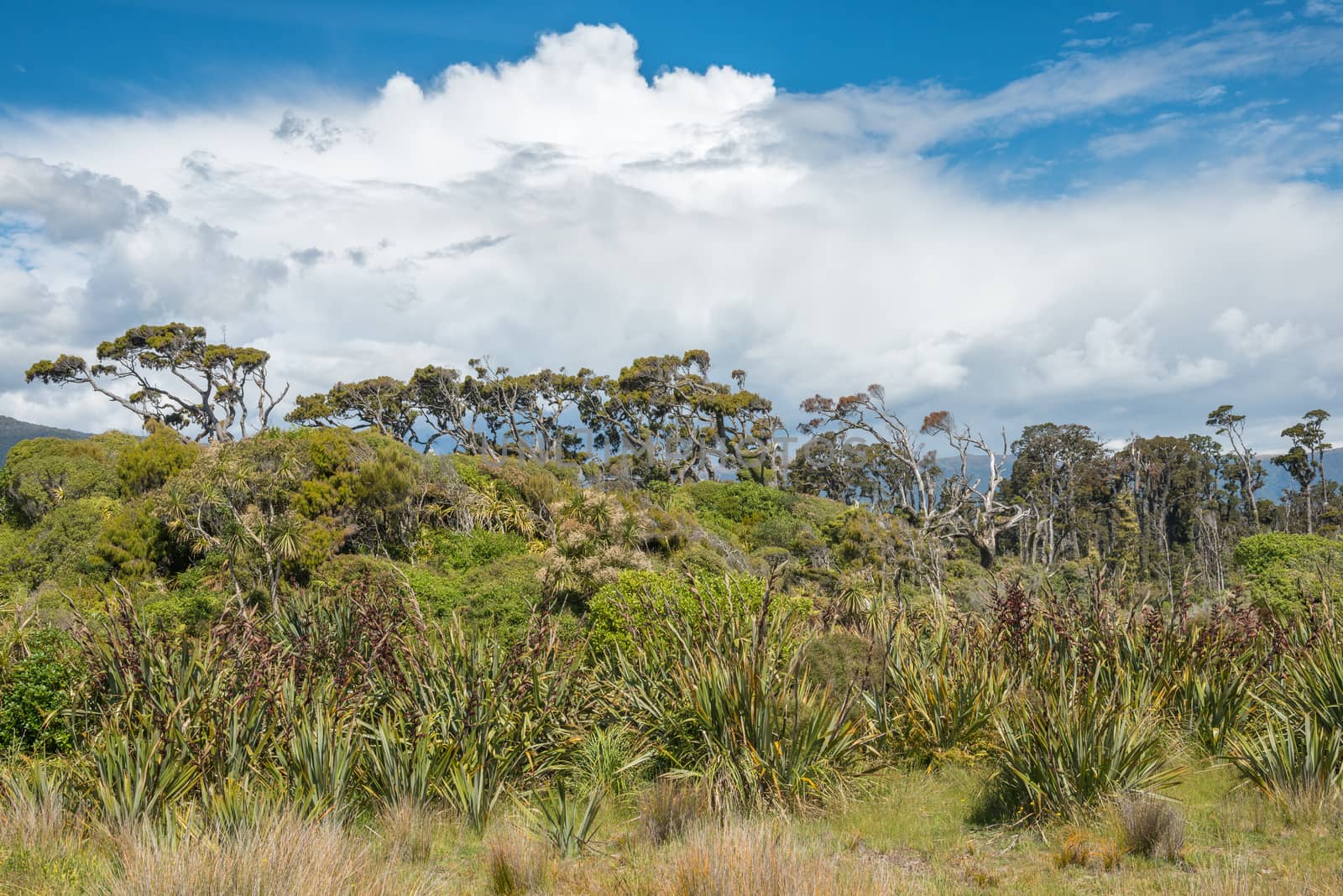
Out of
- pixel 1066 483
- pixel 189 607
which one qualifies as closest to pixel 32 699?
pixel 189 607

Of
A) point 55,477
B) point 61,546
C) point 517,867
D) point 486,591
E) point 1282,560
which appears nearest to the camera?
point 517,867

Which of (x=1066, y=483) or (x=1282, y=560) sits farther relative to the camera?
(x=1066, y=483)

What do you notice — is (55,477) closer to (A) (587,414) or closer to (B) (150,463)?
(B) (150,463)

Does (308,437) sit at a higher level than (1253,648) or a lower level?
higher

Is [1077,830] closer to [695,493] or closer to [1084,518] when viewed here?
[695,493]

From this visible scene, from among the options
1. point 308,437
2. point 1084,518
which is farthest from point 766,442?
point 308,437

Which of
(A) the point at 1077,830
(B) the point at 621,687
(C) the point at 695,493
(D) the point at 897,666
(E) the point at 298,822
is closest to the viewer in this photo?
(E) the point at 298,822

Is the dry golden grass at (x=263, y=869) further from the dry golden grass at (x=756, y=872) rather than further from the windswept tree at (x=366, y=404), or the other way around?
the windswept tree at (x=366, y=404)

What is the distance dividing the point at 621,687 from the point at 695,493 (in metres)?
33.7

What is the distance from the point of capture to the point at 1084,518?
4959cm

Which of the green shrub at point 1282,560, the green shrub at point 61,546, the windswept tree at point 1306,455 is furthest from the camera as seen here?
the windswept tree at point 1306,455

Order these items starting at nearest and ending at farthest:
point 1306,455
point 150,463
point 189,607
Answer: point 189,607 < point 150,463 < point 1306,455

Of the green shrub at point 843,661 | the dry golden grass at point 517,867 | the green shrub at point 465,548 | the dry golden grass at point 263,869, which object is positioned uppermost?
the green shrub at point 465,548

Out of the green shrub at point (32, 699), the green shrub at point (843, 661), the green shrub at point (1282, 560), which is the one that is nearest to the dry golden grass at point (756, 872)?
Answer: the green shrub at point (843, 661)
